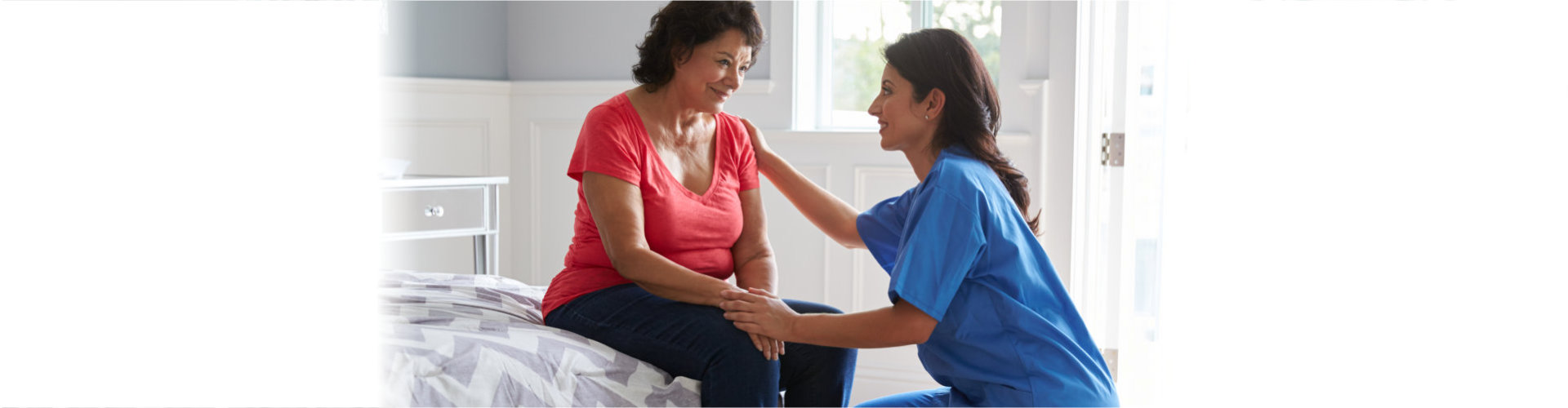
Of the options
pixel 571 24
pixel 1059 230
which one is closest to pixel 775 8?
pixel 571 24

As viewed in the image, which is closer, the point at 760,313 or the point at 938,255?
the point at 938,255

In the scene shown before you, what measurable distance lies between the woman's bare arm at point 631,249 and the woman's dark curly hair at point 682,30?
206mm

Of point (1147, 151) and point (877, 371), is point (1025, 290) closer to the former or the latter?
point (1147, 151)

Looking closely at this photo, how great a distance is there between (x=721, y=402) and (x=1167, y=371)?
59 cm

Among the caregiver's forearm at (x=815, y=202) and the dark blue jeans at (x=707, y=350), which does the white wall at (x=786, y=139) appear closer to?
the caregiver's forearm at (x=815, y=202)

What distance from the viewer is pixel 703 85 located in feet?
5.28

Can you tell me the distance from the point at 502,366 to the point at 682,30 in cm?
57

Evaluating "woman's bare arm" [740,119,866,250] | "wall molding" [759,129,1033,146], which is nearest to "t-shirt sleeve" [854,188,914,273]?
"woman's bare arm" [740,119,866,250]

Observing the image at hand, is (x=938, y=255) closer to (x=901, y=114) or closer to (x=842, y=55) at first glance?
(x=901, y=114)

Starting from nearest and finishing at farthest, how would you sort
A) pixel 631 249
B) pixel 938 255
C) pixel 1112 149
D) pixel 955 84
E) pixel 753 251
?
pixel 938 255 → pixel 955 84 → pixel 631 249 → pixel 753 251 → pixel 1112 149

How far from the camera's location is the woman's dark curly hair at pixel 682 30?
1.57 meters

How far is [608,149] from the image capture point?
4.84 ft

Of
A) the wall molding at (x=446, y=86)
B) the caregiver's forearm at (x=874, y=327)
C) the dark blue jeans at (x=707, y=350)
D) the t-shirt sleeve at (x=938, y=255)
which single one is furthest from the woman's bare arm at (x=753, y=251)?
the wall molding at (x=446, y=86)

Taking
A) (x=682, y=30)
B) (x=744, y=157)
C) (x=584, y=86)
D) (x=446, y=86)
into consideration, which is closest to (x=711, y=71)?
(x=682, y=30)
